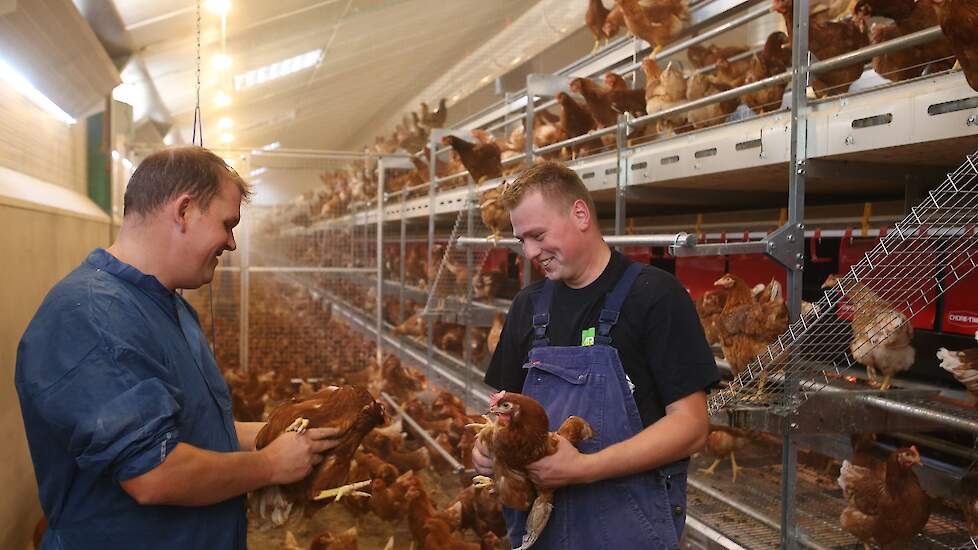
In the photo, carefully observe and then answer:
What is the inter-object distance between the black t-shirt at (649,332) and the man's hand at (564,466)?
20 cm

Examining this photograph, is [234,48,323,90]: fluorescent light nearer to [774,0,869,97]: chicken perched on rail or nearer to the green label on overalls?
[774,0,869,97]: chicken perched on rail

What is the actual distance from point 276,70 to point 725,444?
3.81 m

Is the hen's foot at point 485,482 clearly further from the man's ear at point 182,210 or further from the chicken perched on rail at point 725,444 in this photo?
the chicken perched on rail at point 725,444

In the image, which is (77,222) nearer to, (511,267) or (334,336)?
(334,336)

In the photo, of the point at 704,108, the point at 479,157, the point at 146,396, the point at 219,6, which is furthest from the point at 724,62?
the point at 146,396

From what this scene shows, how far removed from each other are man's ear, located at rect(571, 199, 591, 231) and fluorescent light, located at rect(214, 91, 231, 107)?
4.32m

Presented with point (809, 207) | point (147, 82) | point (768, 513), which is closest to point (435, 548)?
point (768, 513)

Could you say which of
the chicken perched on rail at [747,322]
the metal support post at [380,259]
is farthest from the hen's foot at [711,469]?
the metal support post at [380,259]

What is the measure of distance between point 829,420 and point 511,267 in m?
3.92

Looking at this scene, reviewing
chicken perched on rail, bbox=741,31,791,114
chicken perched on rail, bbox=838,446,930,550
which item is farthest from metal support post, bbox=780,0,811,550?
chicken perched on rail, bbox=741,31,791,114

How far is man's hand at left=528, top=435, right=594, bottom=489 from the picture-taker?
1442mm

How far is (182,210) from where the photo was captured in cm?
145

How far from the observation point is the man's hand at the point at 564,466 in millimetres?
1442

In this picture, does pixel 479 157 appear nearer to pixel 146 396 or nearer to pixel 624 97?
pixel 624 97
